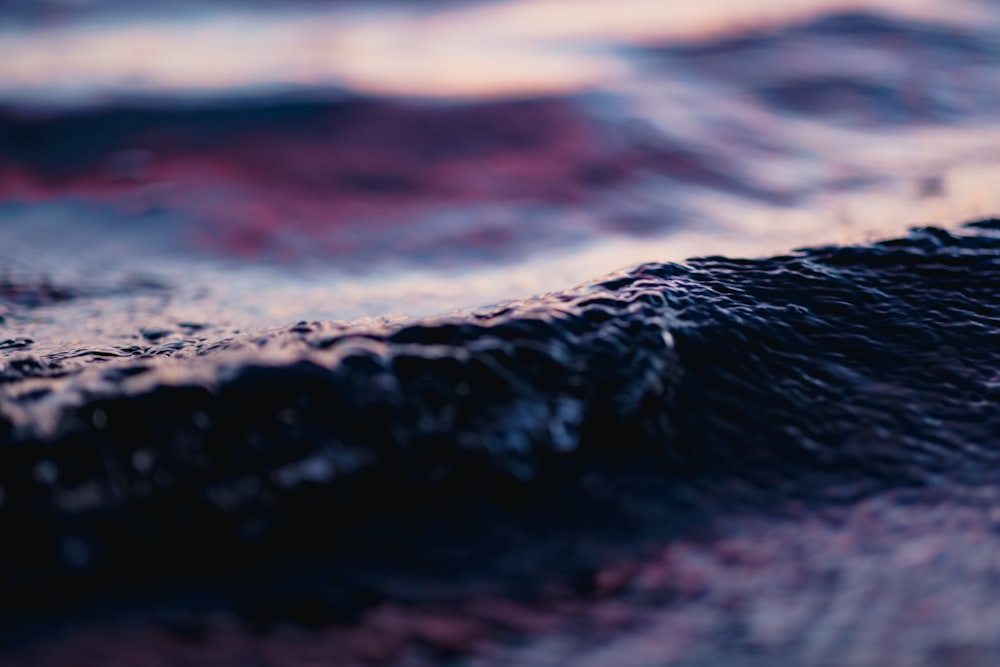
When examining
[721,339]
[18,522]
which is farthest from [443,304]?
[18,522]

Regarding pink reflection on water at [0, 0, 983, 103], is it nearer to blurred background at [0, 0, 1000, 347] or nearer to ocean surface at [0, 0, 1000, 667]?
blurred background at [0, 0, 1000, 347]

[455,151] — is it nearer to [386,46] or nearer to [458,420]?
[386,46]

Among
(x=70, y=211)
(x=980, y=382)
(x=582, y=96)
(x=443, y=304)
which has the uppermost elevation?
(x=582, y=96)

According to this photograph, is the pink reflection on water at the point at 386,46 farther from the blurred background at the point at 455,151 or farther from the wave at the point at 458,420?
the wave at the point at 458,420

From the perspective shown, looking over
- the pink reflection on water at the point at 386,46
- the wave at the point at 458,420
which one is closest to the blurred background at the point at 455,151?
the pink reflection on water at the point at 386,46

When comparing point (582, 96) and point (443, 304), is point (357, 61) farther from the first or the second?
point (443, 304)

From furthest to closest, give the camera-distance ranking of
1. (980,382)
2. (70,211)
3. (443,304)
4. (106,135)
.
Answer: (106,135)
(70,211)
(443,304)
(980,382)

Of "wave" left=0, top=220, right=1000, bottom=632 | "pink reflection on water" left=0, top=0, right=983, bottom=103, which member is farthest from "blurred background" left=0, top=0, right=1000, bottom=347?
"wave" left=0, top=220, right=1000, bottom=632

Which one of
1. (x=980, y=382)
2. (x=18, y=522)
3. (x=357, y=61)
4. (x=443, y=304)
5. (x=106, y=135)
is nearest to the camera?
(x=18, y=522)
